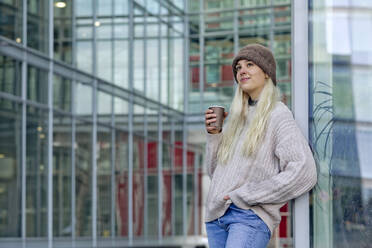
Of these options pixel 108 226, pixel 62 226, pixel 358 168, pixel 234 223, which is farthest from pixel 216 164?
pixel 108 226

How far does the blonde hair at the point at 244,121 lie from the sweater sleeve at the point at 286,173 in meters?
0.07

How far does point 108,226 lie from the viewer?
635 inches

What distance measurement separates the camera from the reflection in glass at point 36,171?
41.3 feet

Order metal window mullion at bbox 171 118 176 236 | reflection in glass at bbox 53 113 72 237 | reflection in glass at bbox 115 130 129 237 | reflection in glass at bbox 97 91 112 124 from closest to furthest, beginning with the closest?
reflection in glass at bbox 53 113 72 237, reflection in glass at bbox 97 91 112 124, reflection in glass at bbox 115 130 129 237, metal window mullion at bbox 171 118 176 236

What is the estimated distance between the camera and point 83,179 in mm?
14930

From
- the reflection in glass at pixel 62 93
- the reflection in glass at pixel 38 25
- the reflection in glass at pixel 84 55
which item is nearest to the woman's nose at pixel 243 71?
the reflection in glass at pixel 38 25

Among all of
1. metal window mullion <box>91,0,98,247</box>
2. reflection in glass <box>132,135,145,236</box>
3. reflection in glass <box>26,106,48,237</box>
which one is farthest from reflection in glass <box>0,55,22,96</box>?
reflection in glass <box>132,135,145,236</box>

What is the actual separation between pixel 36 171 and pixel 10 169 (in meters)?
0.98

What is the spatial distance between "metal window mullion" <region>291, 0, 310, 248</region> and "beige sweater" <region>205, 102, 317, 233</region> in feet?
0.25

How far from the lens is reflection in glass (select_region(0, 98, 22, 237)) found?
11688 mm

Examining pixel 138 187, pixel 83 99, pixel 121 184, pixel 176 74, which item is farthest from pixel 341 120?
pixel 176 74

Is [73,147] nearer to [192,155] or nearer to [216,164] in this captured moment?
[192,155]

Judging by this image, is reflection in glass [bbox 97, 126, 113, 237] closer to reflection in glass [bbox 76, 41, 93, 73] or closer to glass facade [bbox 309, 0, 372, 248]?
reflection in glass [bbox 76, 41, 93, 73]

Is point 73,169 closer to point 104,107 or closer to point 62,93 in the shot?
point 62,93
